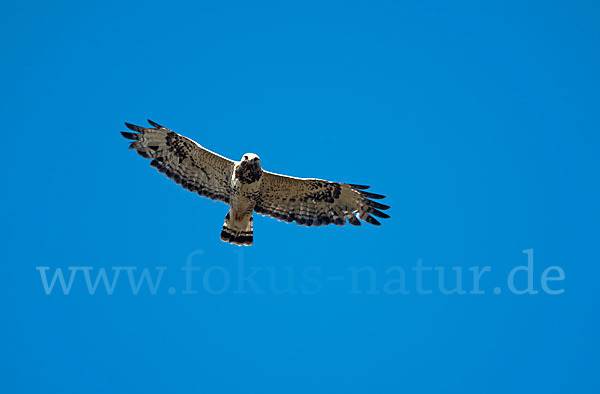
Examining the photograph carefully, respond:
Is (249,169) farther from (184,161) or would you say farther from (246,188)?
(184,161)

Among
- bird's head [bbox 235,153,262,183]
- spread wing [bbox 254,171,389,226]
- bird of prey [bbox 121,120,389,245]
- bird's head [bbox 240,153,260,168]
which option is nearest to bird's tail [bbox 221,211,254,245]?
bird of prey [bbox 121,120,389,245]

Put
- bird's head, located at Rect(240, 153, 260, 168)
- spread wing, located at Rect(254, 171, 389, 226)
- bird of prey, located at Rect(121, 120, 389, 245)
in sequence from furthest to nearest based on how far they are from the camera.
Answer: spread wing, located at Rect(254, 171, 389, 226)
bird of prey, located at Rect(121, 120, 389, 245)
bird's head, located at Rect(240, 153, 260, 168)

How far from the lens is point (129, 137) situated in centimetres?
1405

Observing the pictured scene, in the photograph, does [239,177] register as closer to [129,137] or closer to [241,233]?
[241,233]

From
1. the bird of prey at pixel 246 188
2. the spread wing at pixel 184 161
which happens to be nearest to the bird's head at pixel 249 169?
the bird of prey at pixel 246 188

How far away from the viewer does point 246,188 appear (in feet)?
45.1

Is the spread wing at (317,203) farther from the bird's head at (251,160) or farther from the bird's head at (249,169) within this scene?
the bird's head at (251,160)

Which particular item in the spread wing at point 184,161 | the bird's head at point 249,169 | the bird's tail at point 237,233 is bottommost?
the bird's tail at point 237,233

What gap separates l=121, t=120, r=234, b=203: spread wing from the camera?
13867 mm

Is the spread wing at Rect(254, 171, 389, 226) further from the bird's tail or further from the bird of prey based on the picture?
the bird's tail

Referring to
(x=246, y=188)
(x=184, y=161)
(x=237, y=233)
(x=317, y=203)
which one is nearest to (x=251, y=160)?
(x=246, y=188)

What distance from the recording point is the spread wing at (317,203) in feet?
46.8

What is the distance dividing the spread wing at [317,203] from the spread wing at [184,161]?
0.81 meters

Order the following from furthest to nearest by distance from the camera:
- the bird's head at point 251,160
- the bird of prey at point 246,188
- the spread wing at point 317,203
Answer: the spread wing at point 317,203 < the bird of prey at point 246,188 < the bird's head at point 251,160
